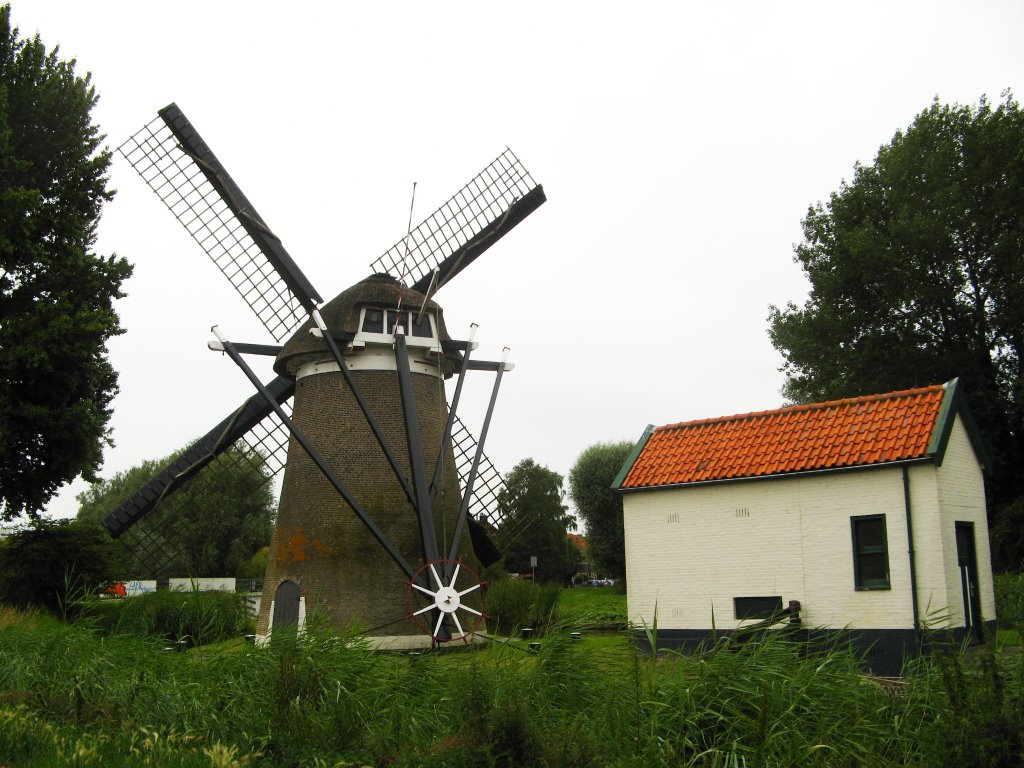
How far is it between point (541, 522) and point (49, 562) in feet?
97.7

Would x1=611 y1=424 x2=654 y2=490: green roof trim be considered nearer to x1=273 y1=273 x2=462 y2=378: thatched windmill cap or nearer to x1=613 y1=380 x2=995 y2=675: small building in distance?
x1=613 y1=380 x2=995 y2=675: small building in distance

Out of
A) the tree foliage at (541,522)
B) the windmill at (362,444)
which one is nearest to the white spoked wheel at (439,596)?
the windmill at (362,444)

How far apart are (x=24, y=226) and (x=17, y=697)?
12.1 metres

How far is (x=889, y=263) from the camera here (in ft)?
86.8

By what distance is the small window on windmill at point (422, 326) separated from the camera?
57.4 ft

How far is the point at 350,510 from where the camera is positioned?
16.3 metres

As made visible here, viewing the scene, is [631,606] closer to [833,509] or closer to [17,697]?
[833,509]

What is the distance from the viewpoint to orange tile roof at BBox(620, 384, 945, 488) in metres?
12.8

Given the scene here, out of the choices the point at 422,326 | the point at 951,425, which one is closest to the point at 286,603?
the point at 422,326

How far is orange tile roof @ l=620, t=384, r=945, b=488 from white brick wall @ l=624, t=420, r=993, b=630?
215mm

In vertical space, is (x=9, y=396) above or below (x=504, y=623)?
above

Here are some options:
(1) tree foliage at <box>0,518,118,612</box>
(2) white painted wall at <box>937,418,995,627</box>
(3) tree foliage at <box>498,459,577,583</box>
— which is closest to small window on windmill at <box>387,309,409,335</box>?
(1) tree foliage at <box>0,518,118,612</box>

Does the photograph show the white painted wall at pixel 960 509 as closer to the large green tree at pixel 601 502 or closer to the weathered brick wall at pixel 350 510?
the weathered brick wall at pixel 350 510

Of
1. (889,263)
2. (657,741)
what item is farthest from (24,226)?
(889,263)
